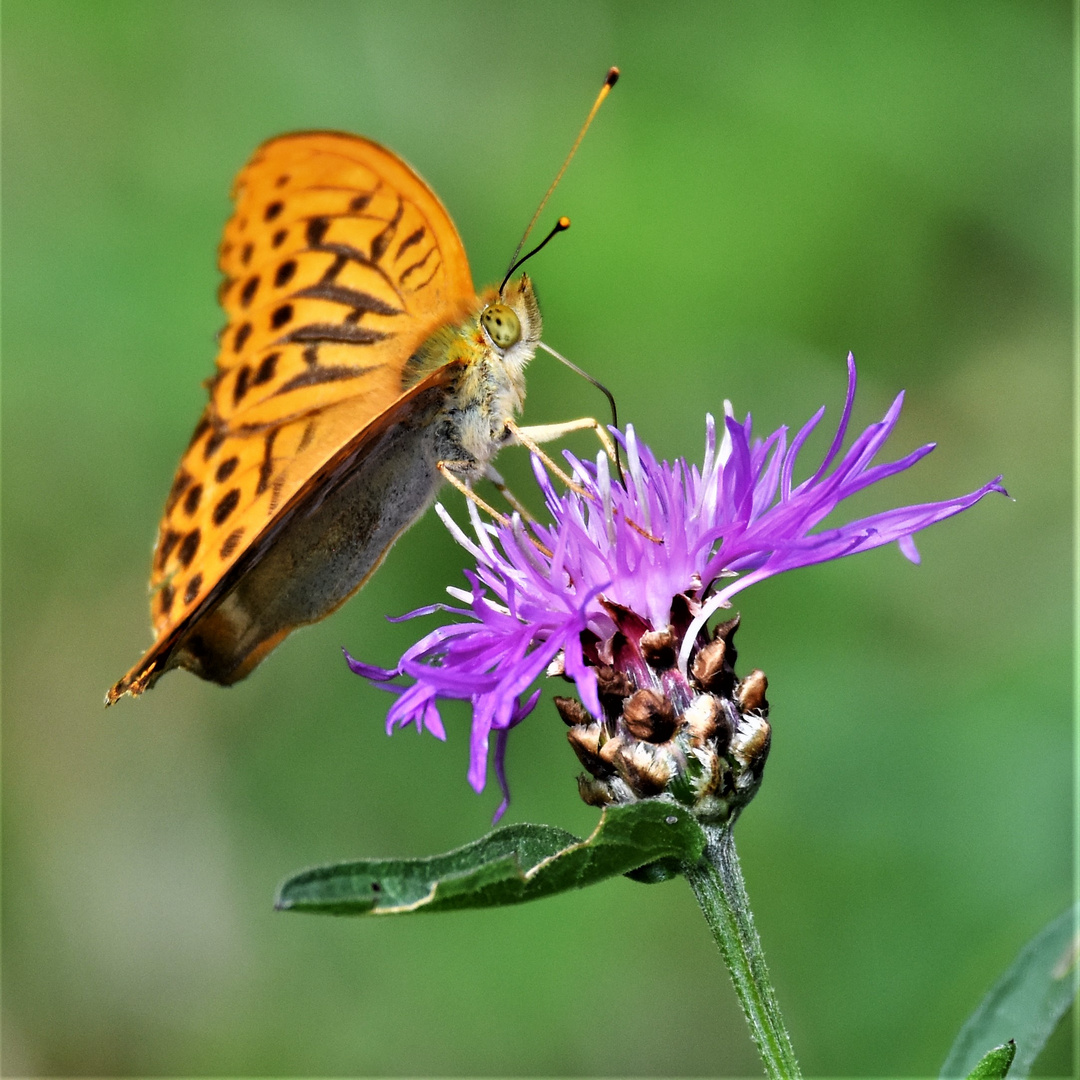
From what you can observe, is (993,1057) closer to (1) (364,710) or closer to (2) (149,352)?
(1) (364,710)

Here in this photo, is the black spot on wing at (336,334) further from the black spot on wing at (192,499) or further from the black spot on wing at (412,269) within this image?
the black spot on wing at (192,499)

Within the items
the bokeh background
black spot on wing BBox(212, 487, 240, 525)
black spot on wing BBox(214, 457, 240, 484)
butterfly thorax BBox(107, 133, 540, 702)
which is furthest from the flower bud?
the bokeh background

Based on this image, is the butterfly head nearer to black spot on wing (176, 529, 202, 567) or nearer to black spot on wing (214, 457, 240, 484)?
black spot on wing (214, 457, 240, 484)

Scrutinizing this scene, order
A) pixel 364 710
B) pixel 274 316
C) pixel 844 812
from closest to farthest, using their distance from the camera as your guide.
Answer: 1. pixel 274 316
2. pixel 844 812
3. pixel 364 710

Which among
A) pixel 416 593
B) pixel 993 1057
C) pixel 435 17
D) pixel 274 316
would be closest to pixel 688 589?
pixel 993 1057

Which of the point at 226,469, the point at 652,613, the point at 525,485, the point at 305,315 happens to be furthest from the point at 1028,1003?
the point at 525,485

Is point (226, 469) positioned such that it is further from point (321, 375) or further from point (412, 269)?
point (412, 269)
